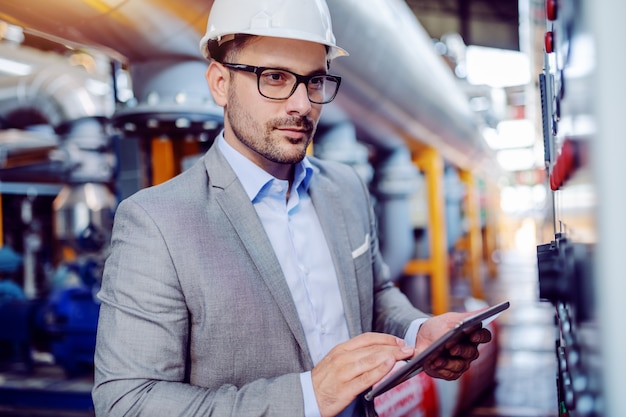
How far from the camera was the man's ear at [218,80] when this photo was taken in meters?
1.15

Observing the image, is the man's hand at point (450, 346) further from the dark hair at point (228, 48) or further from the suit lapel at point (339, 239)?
the dark hair at point (228, 48)

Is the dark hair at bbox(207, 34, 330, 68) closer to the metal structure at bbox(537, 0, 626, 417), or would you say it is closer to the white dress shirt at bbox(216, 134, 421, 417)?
the white dress shirt at bbox(216, 134, 421, 417)

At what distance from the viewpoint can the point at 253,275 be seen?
1.04 meters

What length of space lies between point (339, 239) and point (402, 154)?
11.1ft

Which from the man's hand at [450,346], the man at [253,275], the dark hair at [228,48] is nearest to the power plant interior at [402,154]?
the man's hand at [450,346]

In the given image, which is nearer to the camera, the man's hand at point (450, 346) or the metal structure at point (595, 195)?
the metal structure at point (595, 195)

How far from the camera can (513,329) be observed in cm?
579

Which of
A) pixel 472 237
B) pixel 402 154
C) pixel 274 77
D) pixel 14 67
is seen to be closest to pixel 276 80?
pixel 274 77

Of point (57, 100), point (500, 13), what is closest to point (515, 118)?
point (500, 13)

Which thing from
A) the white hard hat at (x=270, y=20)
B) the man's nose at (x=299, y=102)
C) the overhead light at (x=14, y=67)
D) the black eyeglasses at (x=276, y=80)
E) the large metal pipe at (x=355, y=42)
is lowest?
the man's nose at (x=299, y=102)

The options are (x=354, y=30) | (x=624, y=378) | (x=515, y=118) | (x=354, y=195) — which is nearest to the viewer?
(x=624, y=378)

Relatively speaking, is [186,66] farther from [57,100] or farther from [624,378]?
[57,100]

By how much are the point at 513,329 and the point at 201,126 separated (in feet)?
15.6

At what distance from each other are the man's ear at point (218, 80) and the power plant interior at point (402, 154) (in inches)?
21.1
